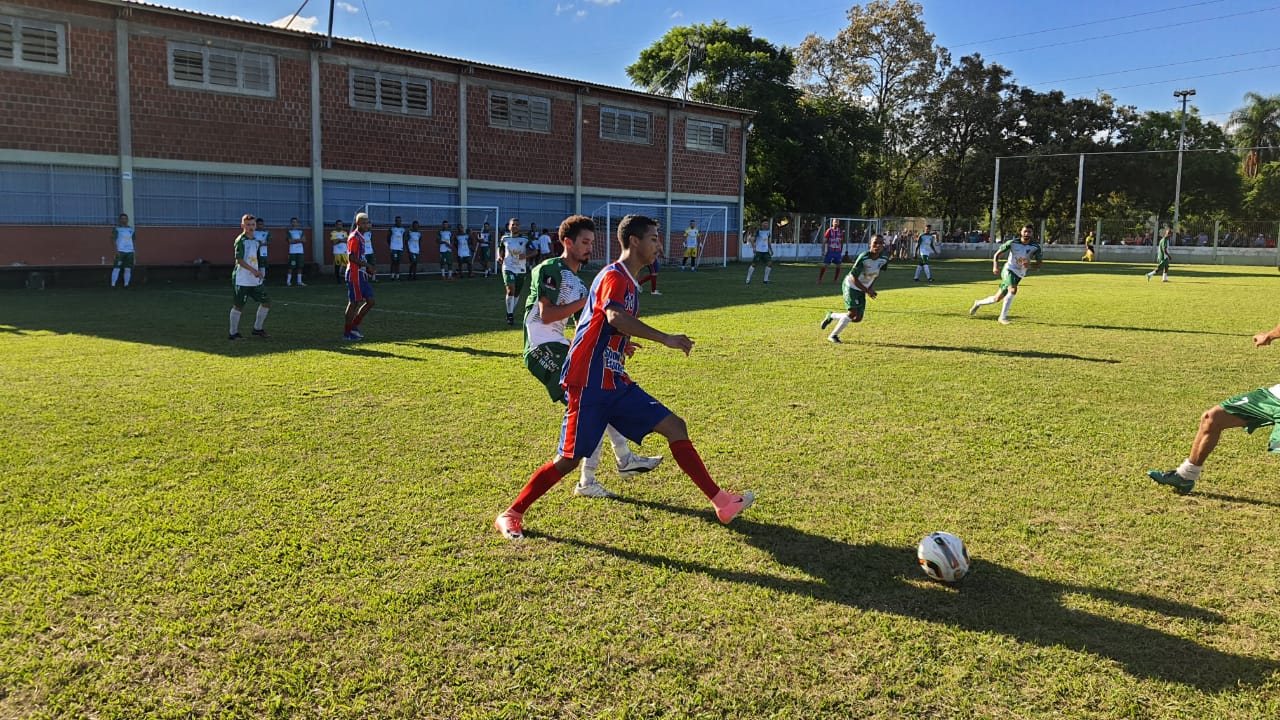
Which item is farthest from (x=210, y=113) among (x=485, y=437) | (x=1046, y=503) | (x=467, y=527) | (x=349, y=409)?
(x=1046, y=503)

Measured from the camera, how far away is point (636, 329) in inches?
178

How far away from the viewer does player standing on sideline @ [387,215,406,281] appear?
25828 millimetres

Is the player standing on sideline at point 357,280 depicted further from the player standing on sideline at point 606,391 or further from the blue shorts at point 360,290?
the player standing on sideline at point 606,391

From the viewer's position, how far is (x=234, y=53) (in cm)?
2395

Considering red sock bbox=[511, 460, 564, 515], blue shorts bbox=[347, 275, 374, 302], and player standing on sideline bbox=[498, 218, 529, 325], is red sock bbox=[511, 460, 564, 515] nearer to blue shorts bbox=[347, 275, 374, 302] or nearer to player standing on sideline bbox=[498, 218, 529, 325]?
blue shorts bbox=[347, 275, 374, 302]

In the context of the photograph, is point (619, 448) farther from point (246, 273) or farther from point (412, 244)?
point (412, 244)

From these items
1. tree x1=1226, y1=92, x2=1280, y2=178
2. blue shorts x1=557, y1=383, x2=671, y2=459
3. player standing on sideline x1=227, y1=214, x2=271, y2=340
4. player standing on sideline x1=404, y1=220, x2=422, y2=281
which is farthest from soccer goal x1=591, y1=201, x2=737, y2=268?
tree x1=1226, y1=92, x2=1280, y2=178

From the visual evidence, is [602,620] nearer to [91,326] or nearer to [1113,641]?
[1113,641]

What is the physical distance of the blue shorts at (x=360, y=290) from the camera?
1224cm

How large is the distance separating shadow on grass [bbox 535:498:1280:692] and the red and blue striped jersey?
910mm

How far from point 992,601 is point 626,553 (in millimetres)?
1828

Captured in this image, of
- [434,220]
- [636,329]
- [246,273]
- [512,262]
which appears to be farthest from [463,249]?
[636,329]

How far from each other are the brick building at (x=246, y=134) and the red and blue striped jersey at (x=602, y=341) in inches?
852

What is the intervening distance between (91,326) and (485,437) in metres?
9.96
